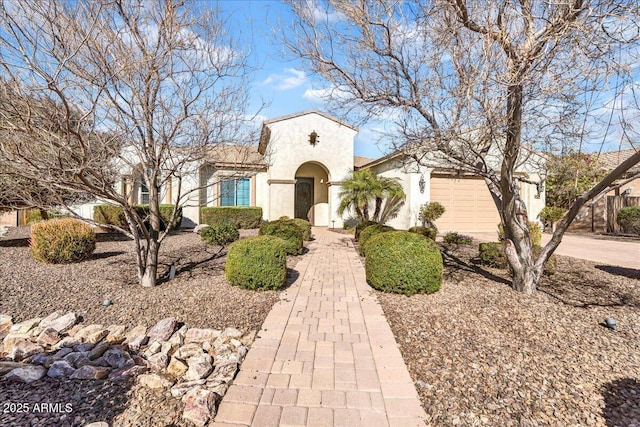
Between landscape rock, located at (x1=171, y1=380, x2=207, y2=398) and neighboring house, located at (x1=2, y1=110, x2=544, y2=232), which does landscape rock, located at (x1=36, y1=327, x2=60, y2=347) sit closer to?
landscape rock, located at (x1=171, y1=380, x2=207, y2=398)

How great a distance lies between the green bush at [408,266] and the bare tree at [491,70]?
4.57 ft

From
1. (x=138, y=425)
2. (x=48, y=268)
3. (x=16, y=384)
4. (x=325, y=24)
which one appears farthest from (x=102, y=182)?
(x=325, y=24)

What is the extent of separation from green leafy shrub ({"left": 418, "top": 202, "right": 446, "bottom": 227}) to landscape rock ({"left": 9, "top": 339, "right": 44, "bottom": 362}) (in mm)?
12493

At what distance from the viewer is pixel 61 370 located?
2.88 metres

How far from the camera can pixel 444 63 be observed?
5141 millimetres

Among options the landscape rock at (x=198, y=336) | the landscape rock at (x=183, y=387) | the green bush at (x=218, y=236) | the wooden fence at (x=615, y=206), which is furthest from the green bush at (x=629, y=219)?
the landscape rock at (x=183, y=387)

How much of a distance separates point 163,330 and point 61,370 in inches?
37.6

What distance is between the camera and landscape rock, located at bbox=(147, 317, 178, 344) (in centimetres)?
356

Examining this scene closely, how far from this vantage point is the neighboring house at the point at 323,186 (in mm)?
14078

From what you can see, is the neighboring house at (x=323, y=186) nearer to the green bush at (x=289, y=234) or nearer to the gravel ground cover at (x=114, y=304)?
the green bush at (x=289, y=234)

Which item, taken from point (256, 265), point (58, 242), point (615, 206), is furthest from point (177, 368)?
point (615, 206)

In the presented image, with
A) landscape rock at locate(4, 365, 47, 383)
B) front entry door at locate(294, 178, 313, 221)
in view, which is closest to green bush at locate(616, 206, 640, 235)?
front entry door at locate(294, 178, 313, 221)

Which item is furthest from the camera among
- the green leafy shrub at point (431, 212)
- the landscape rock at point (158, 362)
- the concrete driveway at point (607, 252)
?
the green leafy shrub at point (431, 212)

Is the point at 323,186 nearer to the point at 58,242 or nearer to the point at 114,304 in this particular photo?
the point at 58,242
